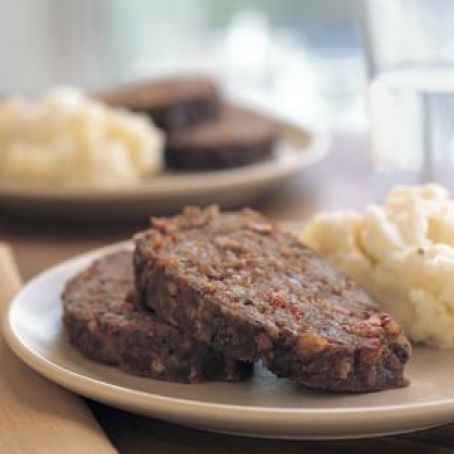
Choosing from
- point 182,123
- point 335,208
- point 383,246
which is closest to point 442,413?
point 383,246

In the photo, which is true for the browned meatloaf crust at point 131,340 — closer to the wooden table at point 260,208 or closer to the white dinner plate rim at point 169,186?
the wooden table at point 260,208

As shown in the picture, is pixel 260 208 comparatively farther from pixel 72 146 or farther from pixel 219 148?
pixel 72 146

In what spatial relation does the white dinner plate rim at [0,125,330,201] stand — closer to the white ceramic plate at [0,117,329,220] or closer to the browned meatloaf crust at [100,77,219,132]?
the white ceramic plate at [0,117,329,220]

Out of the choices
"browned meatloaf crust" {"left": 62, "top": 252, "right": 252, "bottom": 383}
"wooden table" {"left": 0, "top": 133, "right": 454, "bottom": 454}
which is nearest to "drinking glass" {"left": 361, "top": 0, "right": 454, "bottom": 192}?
"wooden table" {"left": 0, "top": 133, "right": 454, "bottom": 454}

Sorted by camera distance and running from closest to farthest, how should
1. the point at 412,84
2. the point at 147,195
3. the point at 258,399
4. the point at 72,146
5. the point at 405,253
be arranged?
the point at 258,399 < the point at 405,253 < the point at 412,84 < the point at 147,195 < the point at 72,146

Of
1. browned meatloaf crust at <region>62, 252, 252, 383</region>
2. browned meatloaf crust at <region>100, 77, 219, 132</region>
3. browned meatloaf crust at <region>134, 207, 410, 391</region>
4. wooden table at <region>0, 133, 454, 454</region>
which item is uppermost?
browned meatloaf crust at <region>134, 207, 410, 391</region>

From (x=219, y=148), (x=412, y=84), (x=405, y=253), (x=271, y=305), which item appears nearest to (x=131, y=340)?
(x=271, y=305)

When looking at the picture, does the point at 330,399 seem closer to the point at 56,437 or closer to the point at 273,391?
the point at 273,391

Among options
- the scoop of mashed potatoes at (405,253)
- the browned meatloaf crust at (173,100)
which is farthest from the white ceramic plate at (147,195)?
the scoop of mashed potatoes at (405,253)
